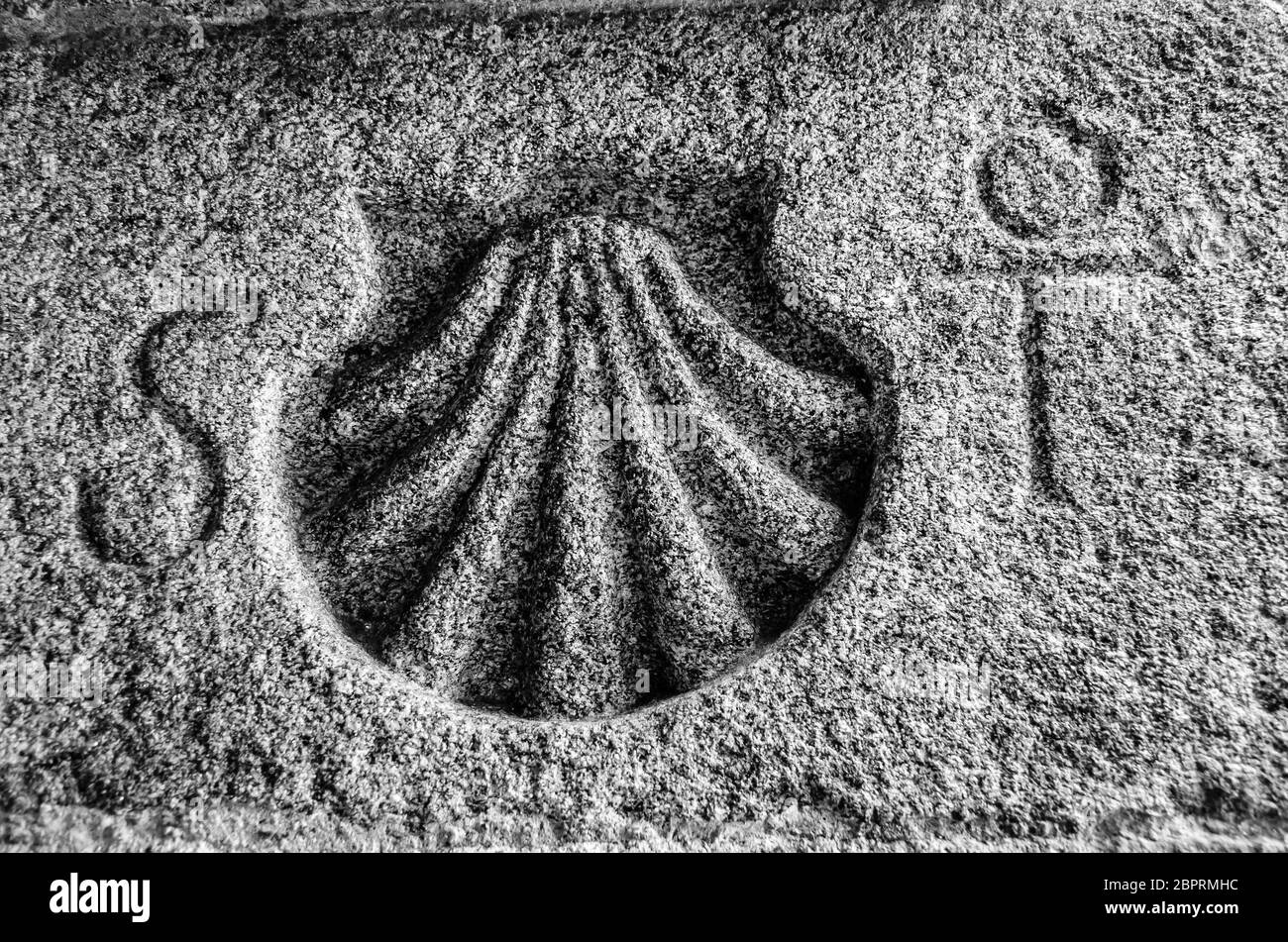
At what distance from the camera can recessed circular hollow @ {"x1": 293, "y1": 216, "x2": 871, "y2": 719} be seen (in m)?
0.86

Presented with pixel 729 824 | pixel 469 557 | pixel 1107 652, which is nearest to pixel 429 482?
pixel 469 557

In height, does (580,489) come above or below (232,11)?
below

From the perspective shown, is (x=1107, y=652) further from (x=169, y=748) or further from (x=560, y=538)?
(x=169, y=748)

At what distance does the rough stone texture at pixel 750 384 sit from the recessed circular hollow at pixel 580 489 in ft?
0.07

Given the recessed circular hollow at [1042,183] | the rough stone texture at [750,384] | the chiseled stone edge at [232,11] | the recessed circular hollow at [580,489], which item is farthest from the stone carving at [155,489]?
the recessed circular hollow at [1042,183]

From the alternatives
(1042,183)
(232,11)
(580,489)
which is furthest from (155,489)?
(1042,183)

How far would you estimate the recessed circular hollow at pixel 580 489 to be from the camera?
86 cm

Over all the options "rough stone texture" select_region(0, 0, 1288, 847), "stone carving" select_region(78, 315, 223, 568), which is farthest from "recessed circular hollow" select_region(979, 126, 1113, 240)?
"stone carving" select_region(78, 315, 223, 568)

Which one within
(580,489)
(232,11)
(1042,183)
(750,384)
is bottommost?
(580,489)

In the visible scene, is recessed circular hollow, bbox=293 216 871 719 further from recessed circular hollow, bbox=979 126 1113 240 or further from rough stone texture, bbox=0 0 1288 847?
recessed circular hollow, bbox=979 126 1113 240

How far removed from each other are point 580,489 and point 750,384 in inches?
8.4

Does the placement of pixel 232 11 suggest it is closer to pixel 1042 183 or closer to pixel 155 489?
pixel 155 489

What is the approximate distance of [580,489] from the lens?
877 mm

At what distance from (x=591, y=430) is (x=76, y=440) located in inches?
20.8
